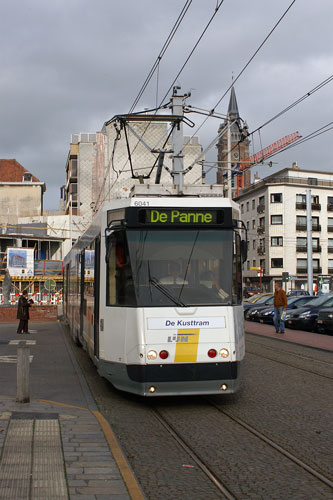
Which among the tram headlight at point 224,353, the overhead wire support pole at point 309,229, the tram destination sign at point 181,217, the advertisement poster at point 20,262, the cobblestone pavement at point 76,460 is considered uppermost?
the overhead wire support pole at point 309,229

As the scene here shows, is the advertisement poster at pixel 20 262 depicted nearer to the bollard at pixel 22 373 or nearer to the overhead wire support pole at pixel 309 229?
the overhead wire support pole at pixel 309 229

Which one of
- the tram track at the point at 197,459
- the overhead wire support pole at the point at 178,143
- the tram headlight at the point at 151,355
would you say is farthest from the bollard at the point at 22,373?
the overhead wire support pole at the point at 178,143

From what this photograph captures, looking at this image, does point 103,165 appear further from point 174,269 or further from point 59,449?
point 59,449

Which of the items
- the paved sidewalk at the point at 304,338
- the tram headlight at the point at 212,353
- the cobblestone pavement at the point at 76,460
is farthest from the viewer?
the paved sidewalk at the point at 304,338

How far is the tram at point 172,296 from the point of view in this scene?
811 cm

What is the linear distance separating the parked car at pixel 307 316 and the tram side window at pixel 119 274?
55.4 feet

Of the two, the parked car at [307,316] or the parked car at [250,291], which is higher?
the parked car at [250,291]

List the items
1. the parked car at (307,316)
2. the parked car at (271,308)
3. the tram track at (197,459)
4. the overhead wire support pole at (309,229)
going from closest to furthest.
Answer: the tram track at (197,459) → the parked car at (307,316) → the parked car at (271,308) → the overhead wire support pole at (309,229)

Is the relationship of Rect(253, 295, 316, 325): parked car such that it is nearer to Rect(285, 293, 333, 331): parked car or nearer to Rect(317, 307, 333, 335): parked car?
Rect(285, 293, 333, 331): parked car

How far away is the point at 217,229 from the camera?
865 centimetres

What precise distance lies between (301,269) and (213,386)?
67244 millimetres

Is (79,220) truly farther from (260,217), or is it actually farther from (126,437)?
(126,437)

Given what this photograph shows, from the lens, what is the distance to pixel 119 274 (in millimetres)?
8508

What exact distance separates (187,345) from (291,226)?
6635 centimetres
